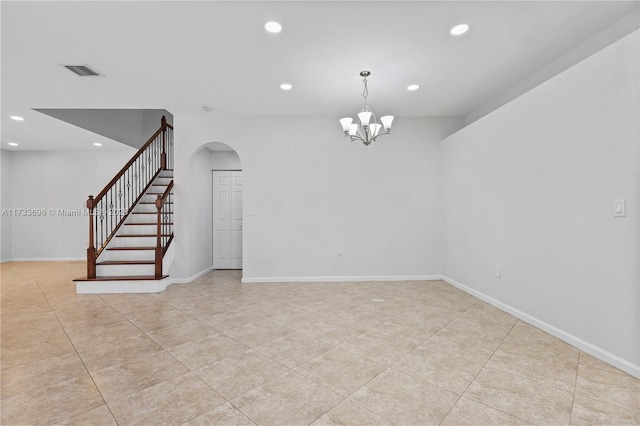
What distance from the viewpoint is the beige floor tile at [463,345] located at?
248 centimetres

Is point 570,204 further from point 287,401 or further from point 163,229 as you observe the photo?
point 163,229

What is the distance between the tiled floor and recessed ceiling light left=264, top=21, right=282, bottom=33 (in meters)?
2.98

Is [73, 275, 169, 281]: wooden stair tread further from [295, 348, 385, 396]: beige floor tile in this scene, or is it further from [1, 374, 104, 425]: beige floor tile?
[295, 348, 385, 396]: beige floor tile

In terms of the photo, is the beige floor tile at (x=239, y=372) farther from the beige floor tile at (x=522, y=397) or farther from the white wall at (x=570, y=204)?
the white wall at (x=570, y=204)

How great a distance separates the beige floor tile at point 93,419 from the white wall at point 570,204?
3.73m

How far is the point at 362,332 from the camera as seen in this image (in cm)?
296

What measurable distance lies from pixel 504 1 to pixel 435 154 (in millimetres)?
3057

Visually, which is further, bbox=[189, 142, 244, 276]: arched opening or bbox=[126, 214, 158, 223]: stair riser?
bbox=[189, 142, 244, 276]: arched opening

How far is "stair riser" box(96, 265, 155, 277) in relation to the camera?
4.66 metres

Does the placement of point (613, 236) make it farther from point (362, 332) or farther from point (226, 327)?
point (226, 327)

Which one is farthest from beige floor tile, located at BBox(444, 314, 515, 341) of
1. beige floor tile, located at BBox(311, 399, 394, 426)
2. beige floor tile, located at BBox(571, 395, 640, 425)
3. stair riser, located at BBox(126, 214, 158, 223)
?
stair riser, located at BBox(126, 214, 158, 223)

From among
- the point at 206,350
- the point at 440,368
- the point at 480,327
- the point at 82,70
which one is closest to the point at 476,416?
the point at 440,368

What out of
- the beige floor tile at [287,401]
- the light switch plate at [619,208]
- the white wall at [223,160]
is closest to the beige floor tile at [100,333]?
the beige floor tile at [287,401]

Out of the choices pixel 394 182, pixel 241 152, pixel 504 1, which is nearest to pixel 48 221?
pixel 241 152
